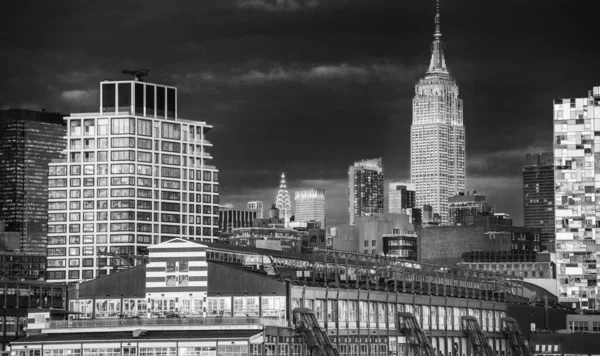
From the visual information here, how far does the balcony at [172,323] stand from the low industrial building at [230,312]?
113mm

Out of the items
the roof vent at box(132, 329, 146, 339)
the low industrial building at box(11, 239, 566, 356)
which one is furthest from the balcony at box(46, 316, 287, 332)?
the roof vent at box(132, 329, 146, 339)

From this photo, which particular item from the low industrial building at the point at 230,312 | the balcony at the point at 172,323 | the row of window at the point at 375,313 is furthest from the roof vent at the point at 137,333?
the row of window at the point at 375,313

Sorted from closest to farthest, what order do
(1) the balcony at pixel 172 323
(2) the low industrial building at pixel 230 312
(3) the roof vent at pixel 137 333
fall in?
(2) the low industrial building at pixel 230 312 → (1) the balcony at pixel 172 323 → (3) the roof vent at pixel 137 333

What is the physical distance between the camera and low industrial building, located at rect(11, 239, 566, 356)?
14712 cm

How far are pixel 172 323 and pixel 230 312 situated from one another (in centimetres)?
1157

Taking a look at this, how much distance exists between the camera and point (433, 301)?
192 metres

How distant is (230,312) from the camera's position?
159 meters

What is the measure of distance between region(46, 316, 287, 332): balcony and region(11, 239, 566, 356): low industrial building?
11cm

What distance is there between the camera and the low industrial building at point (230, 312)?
147 metres

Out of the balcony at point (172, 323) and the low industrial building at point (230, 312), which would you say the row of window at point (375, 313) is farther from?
the balcony at point (172, 323)

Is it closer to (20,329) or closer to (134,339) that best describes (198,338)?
(134,339)

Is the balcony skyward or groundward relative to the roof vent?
skyward

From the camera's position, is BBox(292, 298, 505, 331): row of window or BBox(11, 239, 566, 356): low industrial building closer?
BBox(11, 239, 566, 356): low industrial building

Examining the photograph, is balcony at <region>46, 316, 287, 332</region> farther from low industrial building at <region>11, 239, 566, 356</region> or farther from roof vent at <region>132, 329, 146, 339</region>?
roof vent at <region>132, 329, 146, 339</region>
